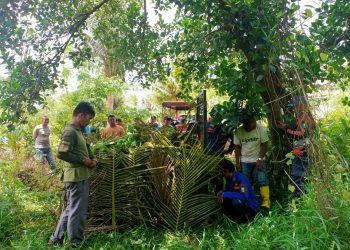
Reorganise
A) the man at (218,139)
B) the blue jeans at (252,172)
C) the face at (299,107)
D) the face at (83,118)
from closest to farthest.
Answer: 1. the face at (299,107)
2. the face at (83,118)
3. the blue jeans at (252,172)
4. the man at (218,139)

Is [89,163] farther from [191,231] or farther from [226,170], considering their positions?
[226,170]

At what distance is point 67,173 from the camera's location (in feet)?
14.1

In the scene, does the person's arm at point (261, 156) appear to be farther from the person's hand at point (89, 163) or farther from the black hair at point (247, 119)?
the person's hand at point (89, 163)

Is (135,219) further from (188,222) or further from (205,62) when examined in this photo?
(205,62)

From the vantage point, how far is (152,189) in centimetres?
484

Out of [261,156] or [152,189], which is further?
[261,156]

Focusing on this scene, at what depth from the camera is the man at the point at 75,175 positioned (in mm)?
4148

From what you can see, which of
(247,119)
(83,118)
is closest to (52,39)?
(83,118)

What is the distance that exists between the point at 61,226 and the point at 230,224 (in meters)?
2.15

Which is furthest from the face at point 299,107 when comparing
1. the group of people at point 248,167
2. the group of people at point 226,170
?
the group of people at point 248,167

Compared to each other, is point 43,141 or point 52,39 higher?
point 52,39

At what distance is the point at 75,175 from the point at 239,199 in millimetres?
2127

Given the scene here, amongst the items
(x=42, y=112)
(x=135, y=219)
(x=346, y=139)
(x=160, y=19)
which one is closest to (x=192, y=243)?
(x=135, y=219)

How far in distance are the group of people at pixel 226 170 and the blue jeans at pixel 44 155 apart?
4182 millimetres
